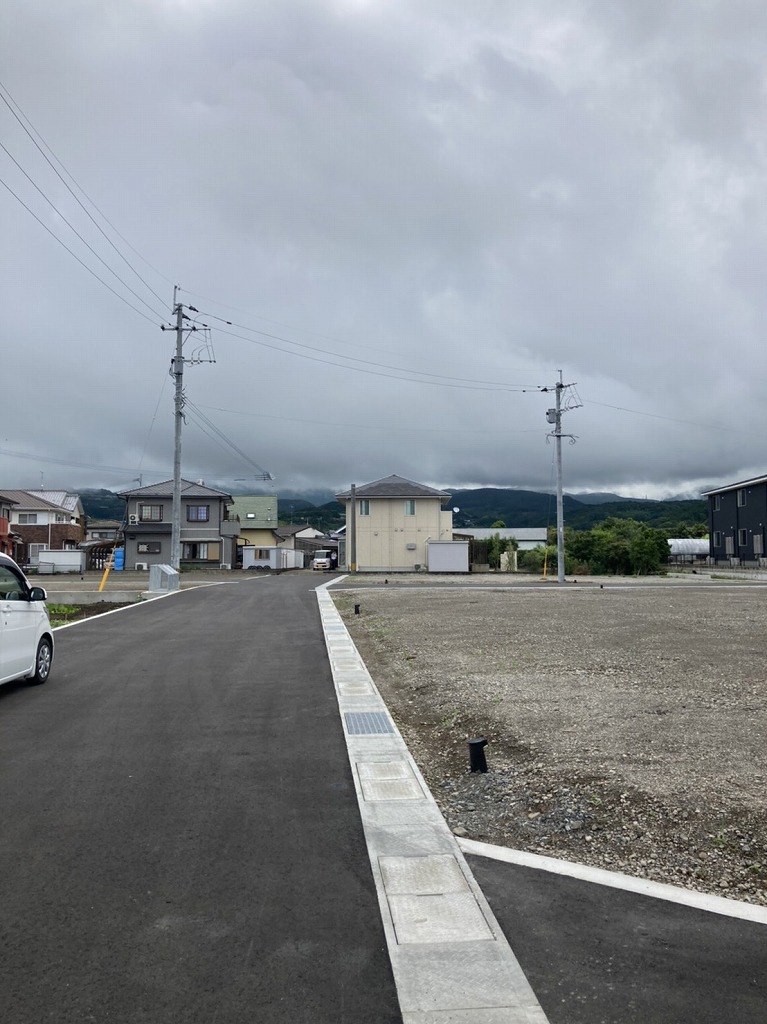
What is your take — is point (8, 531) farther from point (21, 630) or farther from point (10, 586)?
point (21, 630)

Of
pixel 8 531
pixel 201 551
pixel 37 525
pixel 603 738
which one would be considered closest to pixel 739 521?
pixel 201 551

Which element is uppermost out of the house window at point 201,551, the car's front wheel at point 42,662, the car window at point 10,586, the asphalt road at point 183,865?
the house window at point 201,551

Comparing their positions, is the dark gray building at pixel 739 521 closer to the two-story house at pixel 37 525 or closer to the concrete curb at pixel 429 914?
the concrete curb at pixel 429 914

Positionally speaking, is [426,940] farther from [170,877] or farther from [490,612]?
[490,612]

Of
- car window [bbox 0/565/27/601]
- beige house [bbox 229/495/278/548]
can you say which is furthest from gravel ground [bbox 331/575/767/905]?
beige house [bbox 229/495/278/548]

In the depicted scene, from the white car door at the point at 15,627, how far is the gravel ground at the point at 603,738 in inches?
164

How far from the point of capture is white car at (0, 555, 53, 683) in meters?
8.02

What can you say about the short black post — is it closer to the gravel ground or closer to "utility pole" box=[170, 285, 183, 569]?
the gravel ground

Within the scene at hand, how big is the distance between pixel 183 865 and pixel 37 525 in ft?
220

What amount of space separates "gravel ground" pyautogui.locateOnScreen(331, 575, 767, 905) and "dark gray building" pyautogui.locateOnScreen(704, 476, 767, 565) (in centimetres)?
4108

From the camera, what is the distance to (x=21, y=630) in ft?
27.7

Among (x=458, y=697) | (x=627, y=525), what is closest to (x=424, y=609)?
(x=458, y=697)

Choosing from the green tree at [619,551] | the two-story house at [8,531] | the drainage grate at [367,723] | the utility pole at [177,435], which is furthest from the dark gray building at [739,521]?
the two-story house at [8,531]

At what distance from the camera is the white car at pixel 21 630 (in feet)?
26.3
